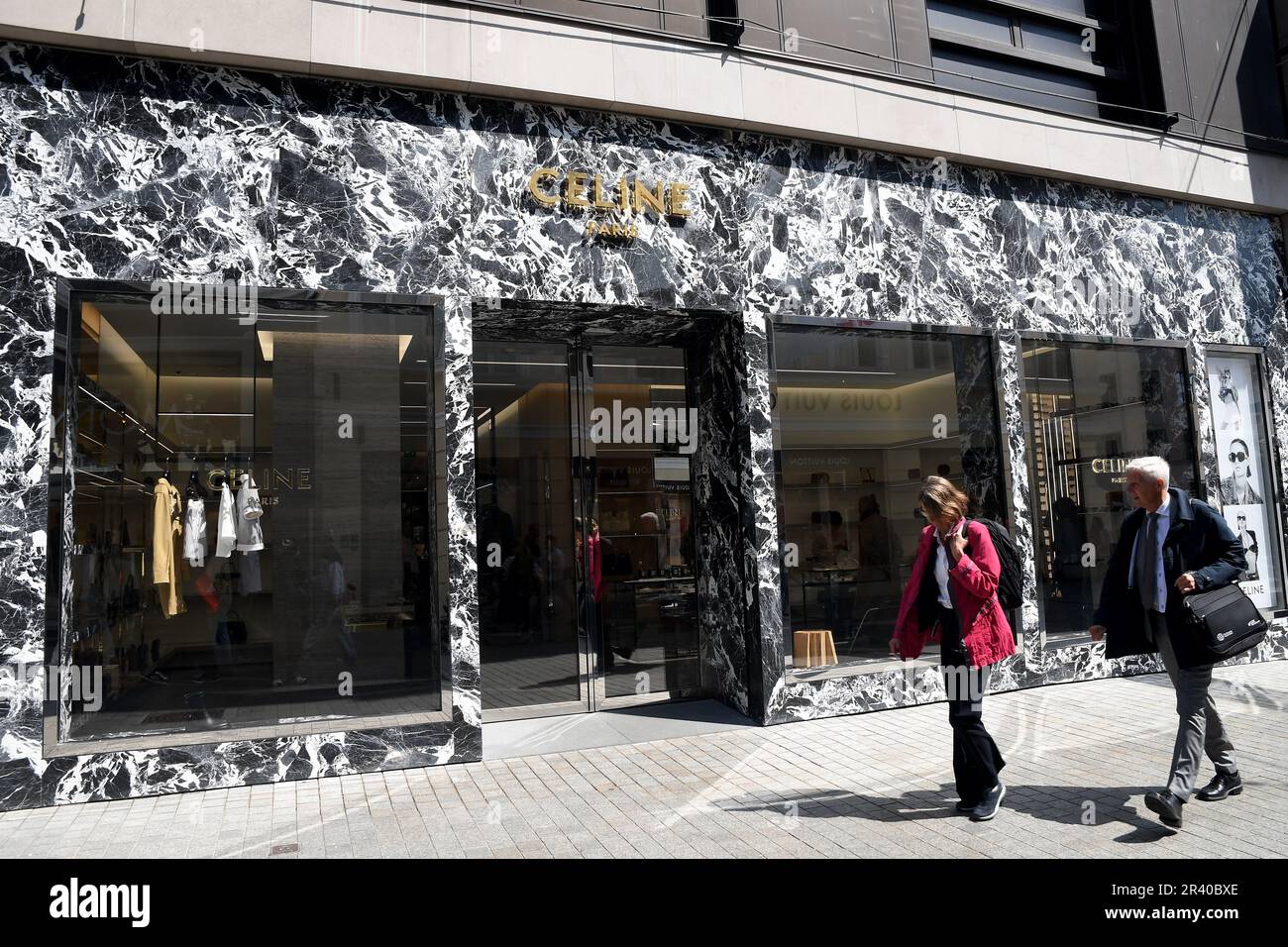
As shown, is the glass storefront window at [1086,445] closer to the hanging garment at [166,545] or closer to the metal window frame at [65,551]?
the metal window frame at [65,551]

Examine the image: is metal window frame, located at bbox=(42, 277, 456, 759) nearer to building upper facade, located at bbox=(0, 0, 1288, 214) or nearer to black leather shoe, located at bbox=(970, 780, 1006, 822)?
building upper facade, located at bbox=(0, 0, 1288, 214)

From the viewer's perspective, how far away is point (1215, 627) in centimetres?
477

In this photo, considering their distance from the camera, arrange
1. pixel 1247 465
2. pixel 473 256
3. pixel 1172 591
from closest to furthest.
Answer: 1. pixel 1172 591
2. pixel 473 256
3. pixel 1247 465

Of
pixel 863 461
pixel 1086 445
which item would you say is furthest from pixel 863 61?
pixel 1086 445

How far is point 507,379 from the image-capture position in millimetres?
8047

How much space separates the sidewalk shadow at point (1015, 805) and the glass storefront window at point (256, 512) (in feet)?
9.85

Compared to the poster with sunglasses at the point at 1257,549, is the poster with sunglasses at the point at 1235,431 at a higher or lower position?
higher

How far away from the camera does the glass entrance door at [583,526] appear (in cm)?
795

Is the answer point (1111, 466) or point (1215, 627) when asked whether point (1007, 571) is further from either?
point (1111, 466)

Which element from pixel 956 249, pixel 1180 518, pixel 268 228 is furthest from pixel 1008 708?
pixel 268 228

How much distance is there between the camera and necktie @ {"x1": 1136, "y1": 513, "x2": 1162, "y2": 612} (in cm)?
Result: 501

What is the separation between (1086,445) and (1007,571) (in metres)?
5.68

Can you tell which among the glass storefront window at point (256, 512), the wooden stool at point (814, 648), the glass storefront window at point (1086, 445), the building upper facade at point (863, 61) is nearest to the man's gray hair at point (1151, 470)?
the wooden stool at point (814, 648)

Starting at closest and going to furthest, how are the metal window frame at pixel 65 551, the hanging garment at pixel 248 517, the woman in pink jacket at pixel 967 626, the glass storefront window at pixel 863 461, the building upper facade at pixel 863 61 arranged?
the woman in pink jacket at pixel 967 626, the metal window frame at pixel 65 551, the building upper facade at pixel 863 61, the hanging garment at pixel 248 517, the glass storefront window at pixel 863 461
